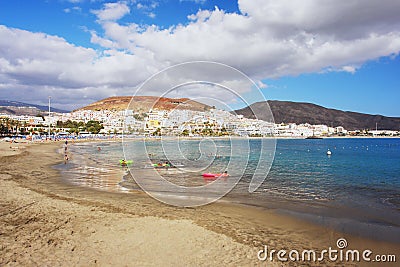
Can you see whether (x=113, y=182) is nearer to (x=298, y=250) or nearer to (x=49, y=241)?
(x=49, y=241)

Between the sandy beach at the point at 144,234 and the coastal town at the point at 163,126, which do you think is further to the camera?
the coastal town at the point at 163,126

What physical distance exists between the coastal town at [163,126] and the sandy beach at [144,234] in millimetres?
3212

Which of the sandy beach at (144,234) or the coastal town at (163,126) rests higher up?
the coastal town at (163,126)

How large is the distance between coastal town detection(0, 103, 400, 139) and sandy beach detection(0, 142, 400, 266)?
3.21 m

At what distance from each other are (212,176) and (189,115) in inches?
304

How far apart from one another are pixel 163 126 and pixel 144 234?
9.07m

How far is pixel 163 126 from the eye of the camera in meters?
15.1

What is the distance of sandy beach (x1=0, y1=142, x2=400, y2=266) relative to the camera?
519 centimetres

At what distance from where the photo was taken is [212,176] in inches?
709

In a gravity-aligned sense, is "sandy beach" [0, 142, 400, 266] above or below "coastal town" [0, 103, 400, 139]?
below

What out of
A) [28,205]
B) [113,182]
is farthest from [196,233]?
[113,182]

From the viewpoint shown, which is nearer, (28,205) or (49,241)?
(49,241)

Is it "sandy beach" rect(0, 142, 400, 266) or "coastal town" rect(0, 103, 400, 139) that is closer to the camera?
"sandy beach" rect(0, 142, 400, 266)

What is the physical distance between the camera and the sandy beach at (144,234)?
17.0ft
